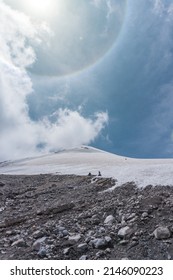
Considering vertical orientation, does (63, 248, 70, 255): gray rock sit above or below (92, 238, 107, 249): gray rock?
below

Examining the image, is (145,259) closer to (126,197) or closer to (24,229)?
(24,229)

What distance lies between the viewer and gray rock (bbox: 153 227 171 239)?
9.75 metres

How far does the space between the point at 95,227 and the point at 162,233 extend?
2.66 m

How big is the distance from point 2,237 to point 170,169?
488 inches

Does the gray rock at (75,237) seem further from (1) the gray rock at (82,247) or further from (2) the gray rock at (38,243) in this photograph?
(2) the gray rock at (38,243)

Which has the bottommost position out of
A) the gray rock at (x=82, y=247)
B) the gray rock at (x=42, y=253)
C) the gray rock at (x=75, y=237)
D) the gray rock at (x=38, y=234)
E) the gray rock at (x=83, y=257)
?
the gray rock at (x=83, y=257)

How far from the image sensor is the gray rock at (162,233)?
9.75 m

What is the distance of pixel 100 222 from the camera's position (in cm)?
1191

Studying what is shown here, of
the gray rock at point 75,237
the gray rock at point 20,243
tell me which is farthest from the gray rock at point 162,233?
the gray rock at point 20,243

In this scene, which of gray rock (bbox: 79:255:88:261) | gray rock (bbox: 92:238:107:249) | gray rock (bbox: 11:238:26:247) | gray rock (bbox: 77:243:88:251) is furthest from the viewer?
gray rock (bbox: 11:238:26:247)

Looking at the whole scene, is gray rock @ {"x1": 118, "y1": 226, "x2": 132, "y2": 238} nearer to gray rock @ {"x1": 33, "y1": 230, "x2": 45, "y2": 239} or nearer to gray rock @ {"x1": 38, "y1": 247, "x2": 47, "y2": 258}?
gray rock @ {"x1": 38, "y1": 247, "x2": 47, "y2": 258}

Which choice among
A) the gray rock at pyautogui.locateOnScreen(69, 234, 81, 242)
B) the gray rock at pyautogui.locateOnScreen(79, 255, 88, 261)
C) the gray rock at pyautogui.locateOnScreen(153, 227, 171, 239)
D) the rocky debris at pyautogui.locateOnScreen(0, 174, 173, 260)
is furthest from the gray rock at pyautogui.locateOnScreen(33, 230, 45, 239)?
the gray rock at pyautogui.locateOnScreen(153, 227, 171, 239)
